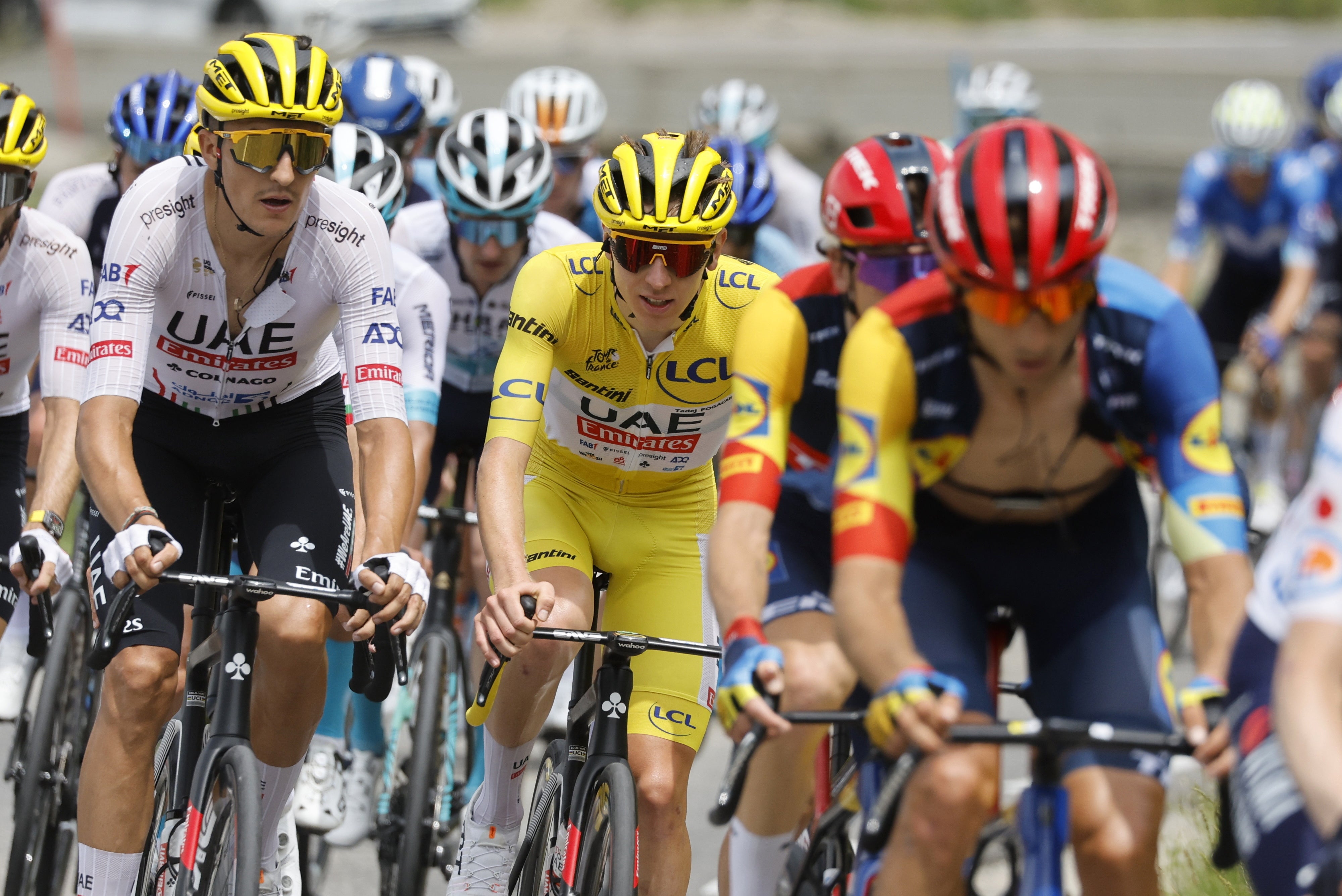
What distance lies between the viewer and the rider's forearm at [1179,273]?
Answer: 10.1 metres

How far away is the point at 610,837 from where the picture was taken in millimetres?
4125

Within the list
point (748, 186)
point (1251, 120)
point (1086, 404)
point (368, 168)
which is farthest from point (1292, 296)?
point (1086, 404)

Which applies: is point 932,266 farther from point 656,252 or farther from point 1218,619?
point 1218,619

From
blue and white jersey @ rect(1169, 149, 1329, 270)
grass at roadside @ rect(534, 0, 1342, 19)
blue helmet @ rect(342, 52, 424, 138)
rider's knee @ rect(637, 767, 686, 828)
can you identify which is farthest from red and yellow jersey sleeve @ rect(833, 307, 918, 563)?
grass at roadside @ rect(534, 0, 1342, 19)

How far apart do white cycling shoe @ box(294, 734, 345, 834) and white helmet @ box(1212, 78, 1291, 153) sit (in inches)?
295

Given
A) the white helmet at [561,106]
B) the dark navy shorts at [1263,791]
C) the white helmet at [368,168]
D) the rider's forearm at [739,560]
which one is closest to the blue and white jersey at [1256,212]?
the white helmet at [561,106]

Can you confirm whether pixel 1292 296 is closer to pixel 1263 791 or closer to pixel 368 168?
→ pixel 368 168

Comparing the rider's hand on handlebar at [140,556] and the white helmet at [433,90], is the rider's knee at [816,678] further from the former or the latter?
the white helmet at [433,90]

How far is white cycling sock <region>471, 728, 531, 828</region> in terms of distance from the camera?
4.71m

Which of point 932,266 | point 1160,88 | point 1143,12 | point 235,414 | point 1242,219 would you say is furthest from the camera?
point 1143,12

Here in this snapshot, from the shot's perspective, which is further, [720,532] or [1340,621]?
[720,532]

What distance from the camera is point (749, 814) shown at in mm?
4109

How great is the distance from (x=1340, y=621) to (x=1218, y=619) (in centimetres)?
71

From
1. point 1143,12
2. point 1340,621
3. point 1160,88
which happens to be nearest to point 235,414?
point 1340,621
